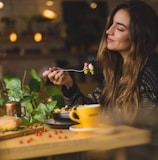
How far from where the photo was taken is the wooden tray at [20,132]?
751mm

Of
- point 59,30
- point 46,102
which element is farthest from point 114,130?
point 59,30

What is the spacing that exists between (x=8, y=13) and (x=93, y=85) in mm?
265

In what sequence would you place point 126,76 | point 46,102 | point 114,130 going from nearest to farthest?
1. point 114,130
2. point 126,76
3. point 46,102

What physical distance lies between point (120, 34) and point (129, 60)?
0.06 meters

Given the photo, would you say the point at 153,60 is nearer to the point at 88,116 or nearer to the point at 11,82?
the point at 88,116

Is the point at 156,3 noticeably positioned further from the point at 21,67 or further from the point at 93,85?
the point at 21,67

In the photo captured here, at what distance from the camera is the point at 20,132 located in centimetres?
78

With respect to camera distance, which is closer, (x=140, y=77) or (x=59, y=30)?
(x=140, y=77)

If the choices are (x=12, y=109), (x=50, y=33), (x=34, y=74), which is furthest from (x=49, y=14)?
(x=12, y=109)

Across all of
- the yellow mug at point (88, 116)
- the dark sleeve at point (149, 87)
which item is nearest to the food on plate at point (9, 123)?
the yellow mug at point (88, 116)

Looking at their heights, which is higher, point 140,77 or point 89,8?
point 89,8

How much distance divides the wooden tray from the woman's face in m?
0.23

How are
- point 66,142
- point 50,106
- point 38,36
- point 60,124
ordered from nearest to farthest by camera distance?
point 66,142 → point 60,124 → point 50,106 → point 38,36

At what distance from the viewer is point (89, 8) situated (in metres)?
1.00
